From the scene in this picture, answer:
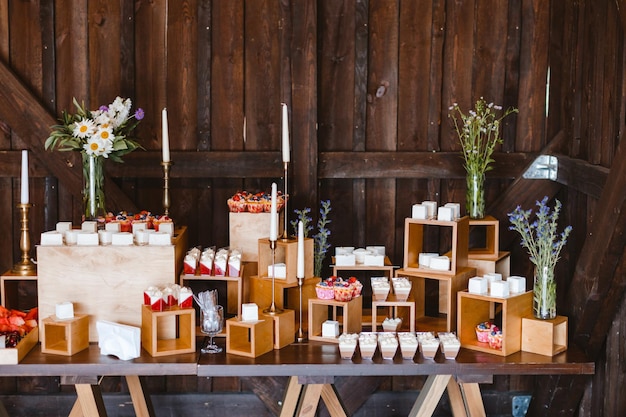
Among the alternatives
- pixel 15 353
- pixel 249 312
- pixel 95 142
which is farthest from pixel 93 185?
pixel 249 312

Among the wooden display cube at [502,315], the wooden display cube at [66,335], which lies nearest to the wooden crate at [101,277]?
the wooden display cube at [66,335]

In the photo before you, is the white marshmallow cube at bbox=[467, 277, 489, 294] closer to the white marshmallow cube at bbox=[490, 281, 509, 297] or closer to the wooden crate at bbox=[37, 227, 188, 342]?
the white marshmallow cube at bbox=[490, 281, 509, 297]

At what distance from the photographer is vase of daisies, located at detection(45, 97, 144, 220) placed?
383cm

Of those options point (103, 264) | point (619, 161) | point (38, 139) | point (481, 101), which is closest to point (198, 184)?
point (38, 139)

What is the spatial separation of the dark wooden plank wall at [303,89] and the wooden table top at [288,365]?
1.04 m

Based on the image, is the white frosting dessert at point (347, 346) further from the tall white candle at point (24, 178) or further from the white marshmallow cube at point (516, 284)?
the tall white candle at point (24, 178)

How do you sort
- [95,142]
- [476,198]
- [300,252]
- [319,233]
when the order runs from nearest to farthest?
[300,252] → [95,142] → [476,198] → [319,233]

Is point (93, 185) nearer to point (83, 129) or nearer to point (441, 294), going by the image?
point (83, 129)

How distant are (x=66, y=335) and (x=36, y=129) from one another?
135cm

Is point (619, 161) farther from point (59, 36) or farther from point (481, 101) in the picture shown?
point (59, 36)

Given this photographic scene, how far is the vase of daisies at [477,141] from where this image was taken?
13.5 ft

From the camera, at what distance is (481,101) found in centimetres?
443

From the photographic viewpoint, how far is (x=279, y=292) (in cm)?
371

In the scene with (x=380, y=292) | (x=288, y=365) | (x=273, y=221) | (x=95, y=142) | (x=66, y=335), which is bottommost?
(x=288, y=365)
